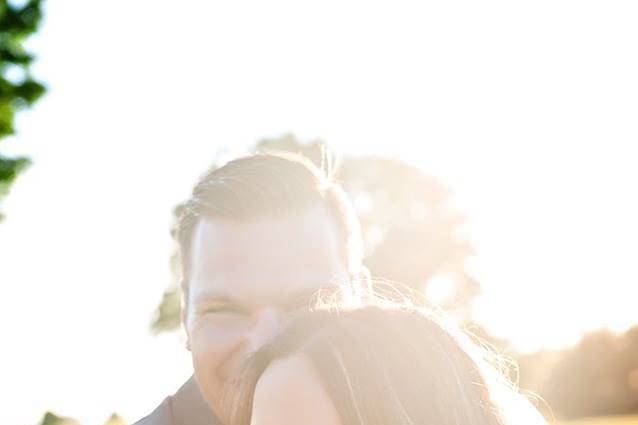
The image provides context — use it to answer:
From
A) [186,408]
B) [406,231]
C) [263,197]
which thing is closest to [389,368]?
[263,197]

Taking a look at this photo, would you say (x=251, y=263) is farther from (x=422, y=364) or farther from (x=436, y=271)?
(x=436, y=271)

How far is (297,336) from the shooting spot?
2281 millimetres

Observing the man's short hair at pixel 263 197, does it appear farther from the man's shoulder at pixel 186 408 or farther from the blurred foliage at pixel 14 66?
the blurred foliage at pixel 14 66

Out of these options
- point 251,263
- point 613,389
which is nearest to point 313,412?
point 251,263

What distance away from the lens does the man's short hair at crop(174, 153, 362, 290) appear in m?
4.44

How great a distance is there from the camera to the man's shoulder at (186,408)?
4762 mm

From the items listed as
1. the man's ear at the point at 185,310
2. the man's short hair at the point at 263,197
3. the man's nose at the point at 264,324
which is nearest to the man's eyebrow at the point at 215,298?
the man's nose at the point at 264,324

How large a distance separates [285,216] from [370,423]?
2.39 meters

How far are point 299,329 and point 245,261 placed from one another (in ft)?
6.30

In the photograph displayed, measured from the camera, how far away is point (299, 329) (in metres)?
2.31

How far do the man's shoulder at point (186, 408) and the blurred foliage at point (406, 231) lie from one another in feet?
112

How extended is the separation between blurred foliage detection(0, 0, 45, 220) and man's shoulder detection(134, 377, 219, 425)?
60.2ft

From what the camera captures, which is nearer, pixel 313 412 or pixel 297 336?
pixel 313 412

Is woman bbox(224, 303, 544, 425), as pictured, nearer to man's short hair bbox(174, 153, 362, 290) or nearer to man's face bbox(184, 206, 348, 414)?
man's face bbox(184, 206, 348, 414)
